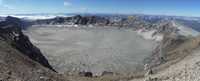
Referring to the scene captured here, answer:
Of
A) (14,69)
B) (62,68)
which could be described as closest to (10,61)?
(14,69)

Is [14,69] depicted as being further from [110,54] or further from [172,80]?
[110,54]

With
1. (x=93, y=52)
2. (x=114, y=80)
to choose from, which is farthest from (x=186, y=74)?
(x=93, y=52)

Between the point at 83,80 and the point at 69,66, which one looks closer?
the point at 83,80

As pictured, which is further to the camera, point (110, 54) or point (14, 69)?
point (110, 54)

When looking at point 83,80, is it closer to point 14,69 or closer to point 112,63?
point 14,69

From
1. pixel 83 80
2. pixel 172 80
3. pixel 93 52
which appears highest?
pixel 172 80

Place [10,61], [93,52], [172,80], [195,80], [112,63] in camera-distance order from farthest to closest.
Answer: [93,52]
[112,63]
[10,61]
[172,80]
[195,80]

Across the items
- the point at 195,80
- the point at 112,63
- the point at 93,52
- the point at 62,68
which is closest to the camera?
the point at 195,80

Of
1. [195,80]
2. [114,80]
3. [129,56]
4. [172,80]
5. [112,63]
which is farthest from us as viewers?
[129,56]

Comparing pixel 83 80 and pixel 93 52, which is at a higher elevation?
pixel 83 80
